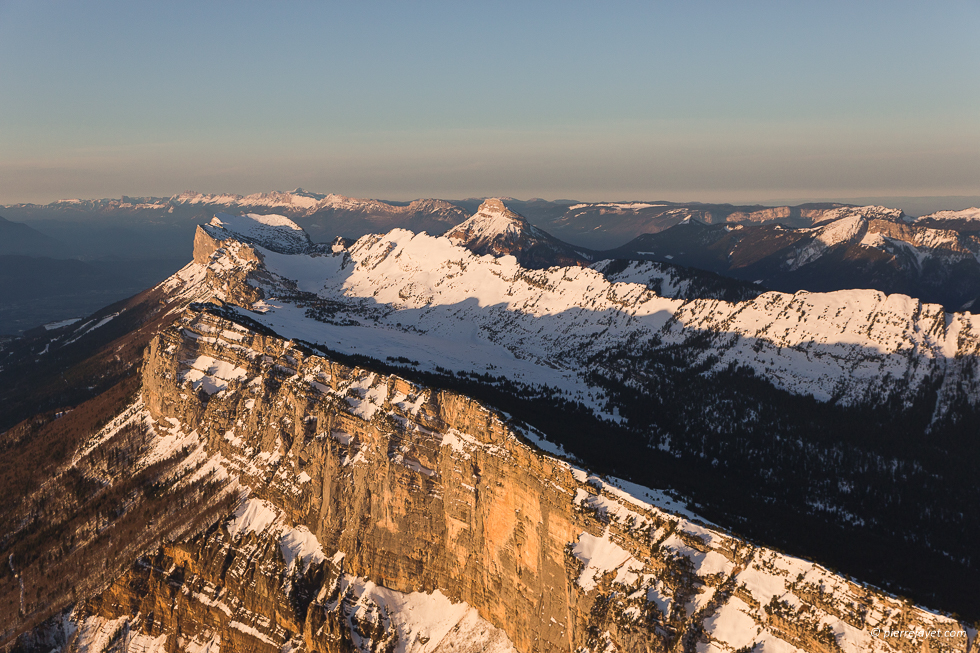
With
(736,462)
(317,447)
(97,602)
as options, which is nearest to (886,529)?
(736,462)

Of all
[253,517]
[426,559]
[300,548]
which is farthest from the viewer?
[253,517]

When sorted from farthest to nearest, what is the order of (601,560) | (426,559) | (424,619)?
(426,559)
(424,619)
(601,560)

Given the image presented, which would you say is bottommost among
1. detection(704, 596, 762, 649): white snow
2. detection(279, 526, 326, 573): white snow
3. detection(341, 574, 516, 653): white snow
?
detection(341, 574, 516, 653): white snow

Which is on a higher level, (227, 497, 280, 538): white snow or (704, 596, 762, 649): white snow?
(704, 596, 762, 649): white snow

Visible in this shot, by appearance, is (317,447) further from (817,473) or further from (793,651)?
(817,473)

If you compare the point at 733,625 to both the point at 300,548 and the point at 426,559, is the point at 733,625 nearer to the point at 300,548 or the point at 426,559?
the point at 426,559

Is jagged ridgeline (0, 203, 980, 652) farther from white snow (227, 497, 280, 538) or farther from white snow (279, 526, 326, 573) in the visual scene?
white snow (227, 497, 280, 538)

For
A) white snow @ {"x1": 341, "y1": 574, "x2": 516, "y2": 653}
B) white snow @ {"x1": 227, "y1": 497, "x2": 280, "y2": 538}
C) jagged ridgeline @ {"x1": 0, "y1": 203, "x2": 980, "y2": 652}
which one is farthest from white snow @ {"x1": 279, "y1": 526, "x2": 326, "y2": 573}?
white snow @ {"x1": 341, "y1": 574, "x2": 516, "y2": 653}

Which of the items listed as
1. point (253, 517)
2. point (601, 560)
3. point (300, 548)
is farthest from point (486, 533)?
point (253, 517)
